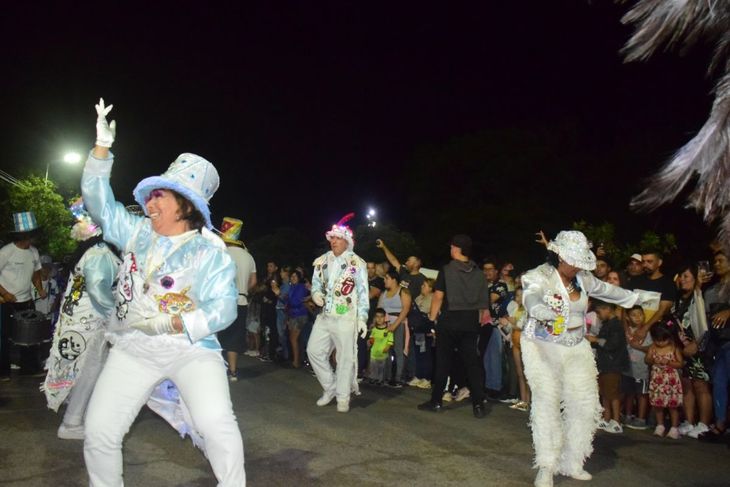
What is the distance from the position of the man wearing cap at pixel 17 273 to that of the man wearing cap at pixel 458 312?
18.0 feet

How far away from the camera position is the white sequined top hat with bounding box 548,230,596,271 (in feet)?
18.8

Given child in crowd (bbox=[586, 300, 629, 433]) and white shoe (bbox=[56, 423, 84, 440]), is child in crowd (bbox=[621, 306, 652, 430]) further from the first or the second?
white shoe (bbox=[56, 423, 84, 440])

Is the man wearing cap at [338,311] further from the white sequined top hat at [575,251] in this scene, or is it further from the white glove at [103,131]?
the white glove at [103,131]

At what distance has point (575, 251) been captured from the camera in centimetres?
574

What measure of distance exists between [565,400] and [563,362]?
30cm

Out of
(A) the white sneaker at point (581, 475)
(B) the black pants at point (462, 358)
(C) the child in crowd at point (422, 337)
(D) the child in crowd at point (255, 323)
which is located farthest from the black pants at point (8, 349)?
(A) the white sneaker at point (581, 475)

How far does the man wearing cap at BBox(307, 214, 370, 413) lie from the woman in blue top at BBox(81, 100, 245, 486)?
14.5ft

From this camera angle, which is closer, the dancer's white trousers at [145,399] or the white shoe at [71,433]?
the dancer's white trousers at [145,399]

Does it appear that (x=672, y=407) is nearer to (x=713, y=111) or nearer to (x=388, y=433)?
(x=388, y=433)

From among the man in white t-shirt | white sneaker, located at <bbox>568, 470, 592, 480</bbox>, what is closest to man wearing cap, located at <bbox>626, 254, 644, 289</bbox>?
white sneaker, located at <bbox>568, 470, 592, 480</bbox>

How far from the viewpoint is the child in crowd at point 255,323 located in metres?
15.1

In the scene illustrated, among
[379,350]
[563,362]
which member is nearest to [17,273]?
[379,350]

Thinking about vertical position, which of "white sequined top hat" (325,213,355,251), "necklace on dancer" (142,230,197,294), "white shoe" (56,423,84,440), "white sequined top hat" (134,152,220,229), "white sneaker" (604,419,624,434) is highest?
"white sequined top hat" (325,213,355,251)

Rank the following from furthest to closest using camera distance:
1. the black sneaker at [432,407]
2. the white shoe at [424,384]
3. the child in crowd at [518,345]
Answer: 1. the white shoe at [424,384]
2. the child in crowd at [518,345]
3. the black sneaker at [432,407]
